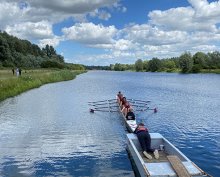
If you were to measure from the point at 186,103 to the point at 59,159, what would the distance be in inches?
1123

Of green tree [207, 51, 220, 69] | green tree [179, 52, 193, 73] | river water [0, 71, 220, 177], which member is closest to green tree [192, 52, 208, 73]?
green tree [179, 52, 193, 73]

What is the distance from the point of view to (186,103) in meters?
44.2

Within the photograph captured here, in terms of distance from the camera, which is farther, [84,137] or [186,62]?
[186,62]

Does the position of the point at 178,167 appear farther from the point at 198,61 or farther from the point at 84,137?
the point at 198,61

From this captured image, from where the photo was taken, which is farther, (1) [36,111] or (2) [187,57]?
(2) [187,57]

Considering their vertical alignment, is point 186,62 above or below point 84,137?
Result: above

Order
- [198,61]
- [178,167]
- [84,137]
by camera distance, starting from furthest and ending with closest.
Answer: [198,61] → [84,137] → [178,167]

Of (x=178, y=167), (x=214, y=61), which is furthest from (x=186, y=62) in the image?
(x=178, y=167)

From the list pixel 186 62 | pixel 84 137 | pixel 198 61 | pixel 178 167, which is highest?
pixel 198 61

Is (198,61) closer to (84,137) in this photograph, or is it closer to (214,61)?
(214,61)

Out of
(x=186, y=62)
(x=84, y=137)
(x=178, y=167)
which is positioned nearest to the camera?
(x=178, y=167)

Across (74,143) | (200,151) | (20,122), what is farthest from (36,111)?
(200,151)

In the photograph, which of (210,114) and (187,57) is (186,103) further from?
(187,57)

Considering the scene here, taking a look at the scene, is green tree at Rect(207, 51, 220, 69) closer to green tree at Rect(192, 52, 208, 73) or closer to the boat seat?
green tree at Rect(192, 52, 208, 73)
